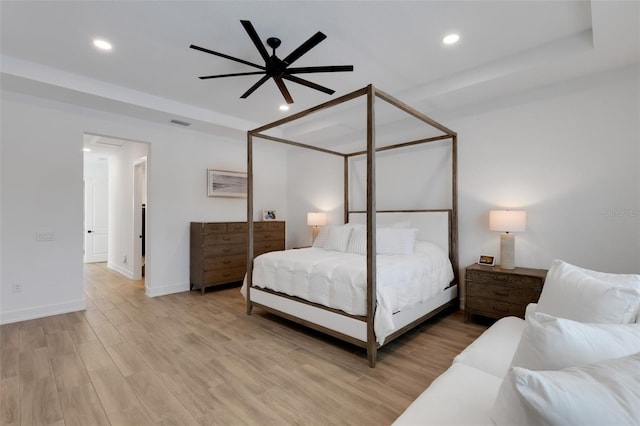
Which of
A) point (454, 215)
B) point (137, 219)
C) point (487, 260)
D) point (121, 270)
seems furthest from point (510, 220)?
point (121, 270)

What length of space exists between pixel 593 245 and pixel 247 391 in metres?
3.51

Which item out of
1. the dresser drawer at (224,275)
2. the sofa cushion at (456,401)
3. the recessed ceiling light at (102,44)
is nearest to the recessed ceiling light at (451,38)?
the sofa cushion at (456,401)

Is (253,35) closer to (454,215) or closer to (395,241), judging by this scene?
(395,241)

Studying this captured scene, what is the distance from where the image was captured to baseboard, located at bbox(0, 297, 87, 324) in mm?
3250

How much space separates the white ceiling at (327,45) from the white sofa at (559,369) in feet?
6.54

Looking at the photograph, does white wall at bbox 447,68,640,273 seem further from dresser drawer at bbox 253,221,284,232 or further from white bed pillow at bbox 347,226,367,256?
dresser drawer at bbox 253,221,284,232

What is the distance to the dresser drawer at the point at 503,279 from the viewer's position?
2865 mm

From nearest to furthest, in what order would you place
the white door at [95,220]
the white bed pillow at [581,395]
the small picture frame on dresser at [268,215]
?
1. the white bed pillow at [581,395]
2. the small picture frame on dresser at [268,215]
3. the white door at [95,220]

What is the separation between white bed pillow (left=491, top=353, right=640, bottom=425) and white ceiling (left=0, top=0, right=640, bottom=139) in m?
2.41

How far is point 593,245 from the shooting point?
291cm

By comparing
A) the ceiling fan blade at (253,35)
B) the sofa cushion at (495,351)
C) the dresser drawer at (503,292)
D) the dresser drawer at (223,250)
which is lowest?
the dresser drawer at (503,292)

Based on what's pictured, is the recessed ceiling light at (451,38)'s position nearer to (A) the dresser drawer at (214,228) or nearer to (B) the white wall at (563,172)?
(B) the white wall at (563,172)

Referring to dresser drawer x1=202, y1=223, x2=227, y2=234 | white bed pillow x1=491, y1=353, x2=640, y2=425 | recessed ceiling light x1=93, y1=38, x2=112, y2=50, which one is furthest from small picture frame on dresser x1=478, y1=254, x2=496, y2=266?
recessed ceiling light x1=93, y1=38, x2=112, y2=50

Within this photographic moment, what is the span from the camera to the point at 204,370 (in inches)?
89.5
